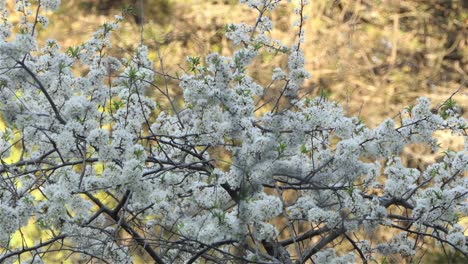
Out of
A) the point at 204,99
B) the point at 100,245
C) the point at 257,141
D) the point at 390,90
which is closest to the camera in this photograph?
the point at 257,141

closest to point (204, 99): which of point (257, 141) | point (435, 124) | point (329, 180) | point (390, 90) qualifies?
point (257, 141)

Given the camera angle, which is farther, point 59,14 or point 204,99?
point 59,14

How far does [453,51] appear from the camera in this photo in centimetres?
624

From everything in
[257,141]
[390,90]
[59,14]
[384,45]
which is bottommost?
[257,141]

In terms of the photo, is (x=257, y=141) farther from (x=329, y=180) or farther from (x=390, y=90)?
(x=390, y=90)

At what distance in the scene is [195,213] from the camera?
2490 millimetres

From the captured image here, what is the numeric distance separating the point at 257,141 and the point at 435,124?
1.95 feet

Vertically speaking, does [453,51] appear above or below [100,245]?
above

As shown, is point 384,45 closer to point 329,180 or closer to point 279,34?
point 279,34

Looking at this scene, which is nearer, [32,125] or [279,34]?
[32,125]

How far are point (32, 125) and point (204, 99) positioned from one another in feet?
1.62

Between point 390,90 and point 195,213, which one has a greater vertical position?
point 390,90

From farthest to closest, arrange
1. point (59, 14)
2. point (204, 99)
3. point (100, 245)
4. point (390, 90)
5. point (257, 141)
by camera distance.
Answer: point (59, 14)
point (390, 90)
point (100, 245)
point (204, 99)
point (257, 141)

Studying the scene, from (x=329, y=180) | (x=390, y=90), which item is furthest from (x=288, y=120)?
(x=390, y=90)
